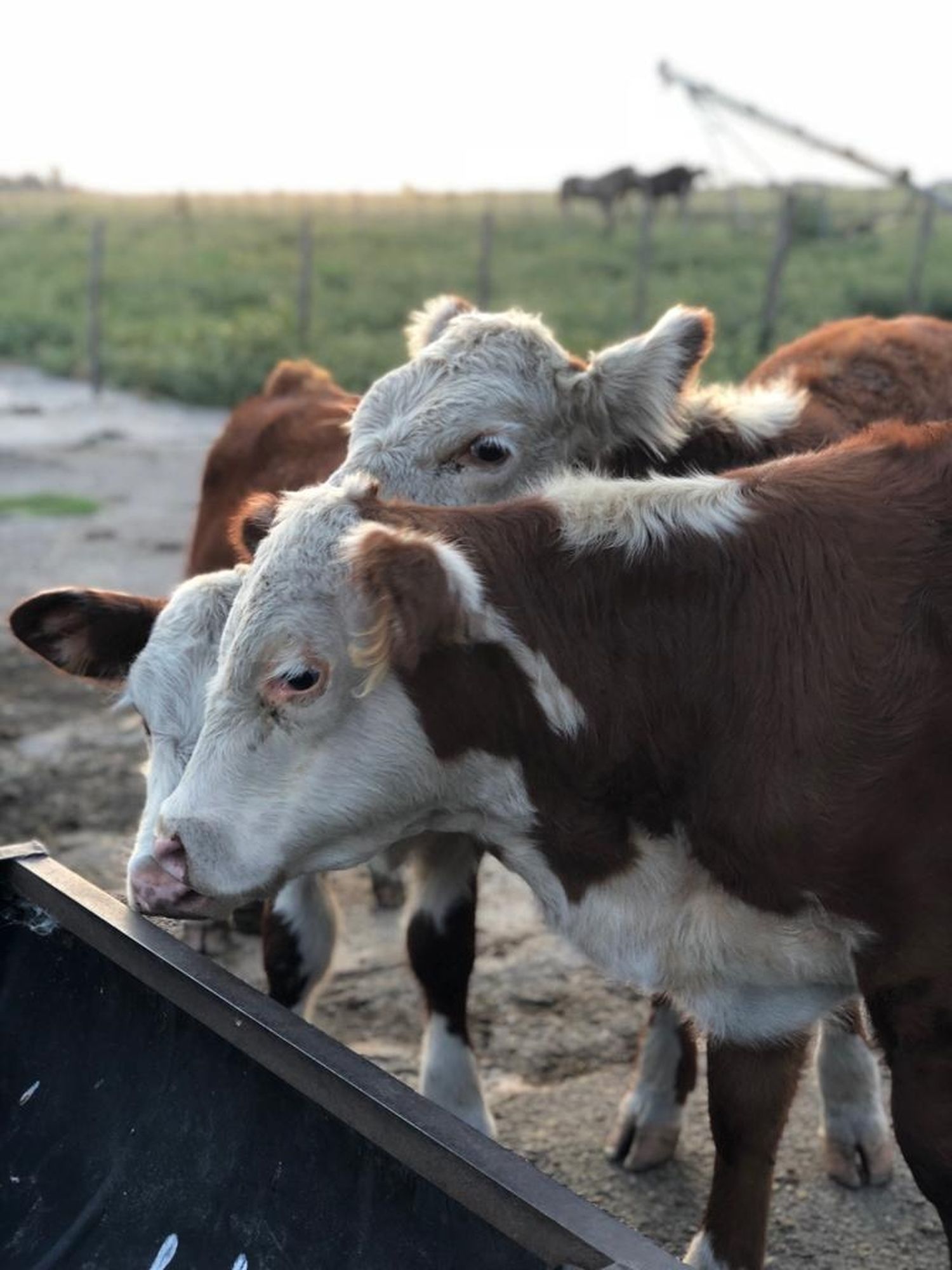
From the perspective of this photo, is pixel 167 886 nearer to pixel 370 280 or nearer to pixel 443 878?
pixel 443 878

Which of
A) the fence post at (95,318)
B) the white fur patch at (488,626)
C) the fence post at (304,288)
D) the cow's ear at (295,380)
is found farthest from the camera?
the fence post at (304,288)

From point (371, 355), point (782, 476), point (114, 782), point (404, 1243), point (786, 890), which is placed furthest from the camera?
point (371, 355)

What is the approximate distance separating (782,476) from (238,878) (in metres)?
1.15

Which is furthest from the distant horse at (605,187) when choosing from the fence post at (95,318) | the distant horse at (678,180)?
the fence post at (95,318)

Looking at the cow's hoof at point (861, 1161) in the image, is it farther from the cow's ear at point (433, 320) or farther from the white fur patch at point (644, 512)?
the cow's ear at point (433, 320)

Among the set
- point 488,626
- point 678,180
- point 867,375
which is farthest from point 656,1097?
point 678,180

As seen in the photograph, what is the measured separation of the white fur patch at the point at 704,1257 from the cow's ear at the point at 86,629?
169 centimetres

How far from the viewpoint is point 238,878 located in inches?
96.9

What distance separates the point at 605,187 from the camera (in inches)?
1512

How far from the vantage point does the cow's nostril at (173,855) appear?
247 cm

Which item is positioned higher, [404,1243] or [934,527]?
[934,527]

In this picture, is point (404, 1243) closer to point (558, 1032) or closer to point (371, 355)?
point (558, 1032)

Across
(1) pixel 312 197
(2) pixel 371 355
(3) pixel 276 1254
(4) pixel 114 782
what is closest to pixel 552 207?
(1) pixel 312 197

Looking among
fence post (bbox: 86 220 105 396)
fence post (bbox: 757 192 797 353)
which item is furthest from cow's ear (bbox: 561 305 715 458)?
fence post (bbox: 86 220 105 396)
